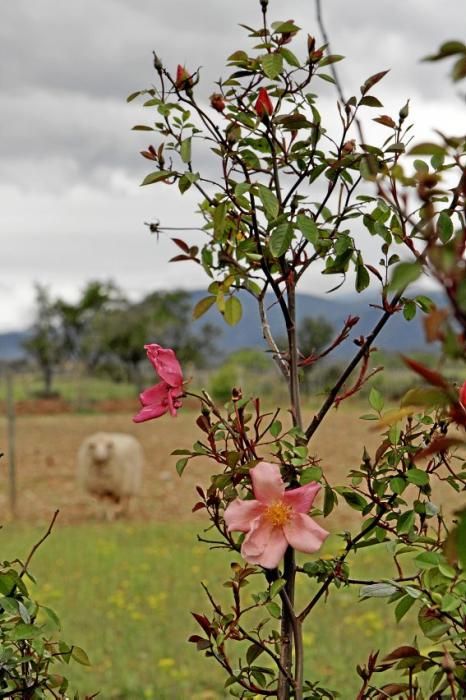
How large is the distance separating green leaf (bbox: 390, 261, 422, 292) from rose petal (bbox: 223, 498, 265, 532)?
0.66m

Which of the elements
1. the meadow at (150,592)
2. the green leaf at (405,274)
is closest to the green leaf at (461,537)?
the green leaf at (405,274)

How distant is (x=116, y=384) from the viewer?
41156mm

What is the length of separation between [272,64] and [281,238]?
12.5 inches

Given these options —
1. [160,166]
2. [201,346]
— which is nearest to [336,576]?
[160,166]

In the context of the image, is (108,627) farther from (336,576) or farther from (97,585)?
(336,576)

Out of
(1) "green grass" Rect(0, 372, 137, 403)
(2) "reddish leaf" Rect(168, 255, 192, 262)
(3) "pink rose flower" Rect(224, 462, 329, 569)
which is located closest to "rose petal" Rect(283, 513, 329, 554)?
(3) "pink rose flower" Rect(224, 462, 329, 569)

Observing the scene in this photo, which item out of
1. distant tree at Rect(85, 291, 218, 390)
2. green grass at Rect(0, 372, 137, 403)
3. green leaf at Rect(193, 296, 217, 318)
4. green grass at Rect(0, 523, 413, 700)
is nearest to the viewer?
green leaf at Rect(193, 296, 217, 318)

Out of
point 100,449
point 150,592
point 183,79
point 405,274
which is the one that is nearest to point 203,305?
point 183,79

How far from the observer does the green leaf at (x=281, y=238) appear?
1456mm

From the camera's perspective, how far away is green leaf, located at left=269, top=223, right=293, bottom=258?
1456 millimetres

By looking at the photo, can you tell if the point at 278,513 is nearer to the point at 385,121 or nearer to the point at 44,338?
the point at 385,121

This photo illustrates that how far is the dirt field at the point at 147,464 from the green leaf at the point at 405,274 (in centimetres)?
974

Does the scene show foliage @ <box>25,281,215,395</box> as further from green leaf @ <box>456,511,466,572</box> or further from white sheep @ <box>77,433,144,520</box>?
green leaf @ <box>456,511,466,572</box>

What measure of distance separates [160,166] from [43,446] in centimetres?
1622
